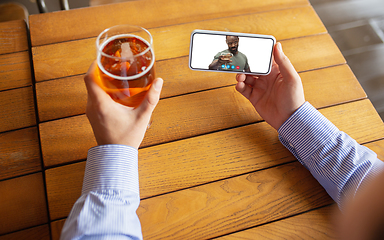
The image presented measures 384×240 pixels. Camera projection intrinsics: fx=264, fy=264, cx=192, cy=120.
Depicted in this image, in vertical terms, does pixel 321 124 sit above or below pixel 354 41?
above

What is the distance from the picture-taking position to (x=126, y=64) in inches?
26.4

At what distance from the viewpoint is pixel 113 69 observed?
68cm

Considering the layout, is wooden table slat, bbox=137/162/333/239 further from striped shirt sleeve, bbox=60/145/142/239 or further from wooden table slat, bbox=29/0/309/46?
wooden table slat, bbox=29/0/309/46

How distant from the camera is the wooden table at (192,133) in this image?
0.79 m

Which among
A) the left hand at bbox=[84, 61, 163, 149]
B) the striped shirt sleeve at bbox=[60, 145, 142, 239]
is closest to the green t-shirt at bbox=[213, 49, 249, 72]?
the left hand at bbox=[84, 61, 163, 149]

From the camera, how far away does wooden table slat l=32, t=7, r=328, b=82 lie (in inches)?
39.9

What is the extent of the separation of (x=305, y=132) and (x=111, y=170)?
629 millimetres

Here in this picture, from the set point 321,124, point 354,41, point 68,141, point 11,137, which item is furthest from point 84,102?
point 354,41

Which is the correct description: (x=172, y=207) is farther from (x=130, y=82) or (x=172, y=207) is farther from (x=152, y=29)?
(x=152, y=29)

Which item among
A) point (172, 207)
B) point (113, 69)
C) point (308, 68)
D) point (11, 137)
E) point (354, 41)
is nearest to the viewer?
point (113, 69)

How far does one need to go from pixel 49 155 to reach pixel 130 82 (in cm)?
39

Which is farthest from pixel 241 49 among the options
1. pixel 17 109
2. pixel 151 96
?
pixel 17 109

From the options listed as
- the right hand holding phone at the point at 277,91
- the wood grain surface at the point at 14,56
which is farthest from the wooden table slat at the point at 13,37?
the right hand holding phone at the point at 277,91

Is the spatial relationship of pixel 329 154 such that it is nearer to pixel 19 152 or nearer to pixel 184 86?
pixel 184 86
